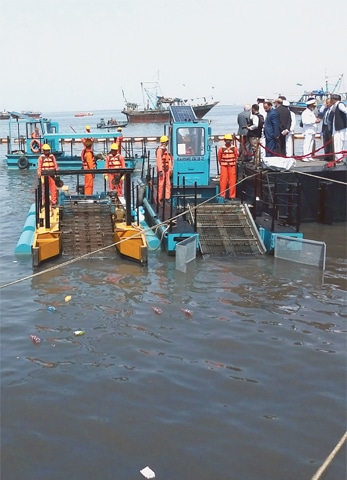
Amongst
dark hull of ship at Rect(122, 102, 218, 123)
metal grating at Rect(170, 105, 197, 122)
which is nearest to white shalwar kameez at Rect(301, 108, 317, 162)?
metal grating at Rect(170, 105, 197, 122)

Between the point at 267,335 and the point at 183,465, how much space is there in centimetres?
312

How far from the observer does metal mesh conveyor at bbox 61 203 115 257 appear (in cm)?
1188

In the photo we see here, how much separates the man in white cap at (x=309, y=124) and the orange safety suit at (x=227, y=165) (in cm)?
244

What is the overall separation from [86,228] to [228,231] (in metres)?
3.26

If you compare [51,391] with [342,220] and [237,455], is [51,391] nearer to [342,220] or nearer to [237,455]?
[237,455]

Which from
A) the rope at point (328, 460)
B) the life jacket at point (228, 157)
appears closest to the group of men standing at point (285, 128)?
the life jacket at point (228, 157)

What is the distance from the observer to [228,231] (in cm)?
1276

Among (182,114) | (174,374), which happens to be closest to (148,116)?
(182,114)

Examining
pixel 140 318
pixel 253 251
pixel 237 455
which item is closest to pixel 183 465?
pixel 237 455

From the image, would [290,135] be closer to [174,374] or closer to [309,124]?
[309,124]

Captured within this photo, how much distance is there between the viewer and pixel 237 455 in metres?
5.09

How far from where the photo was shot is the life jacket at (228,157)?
14.2 m

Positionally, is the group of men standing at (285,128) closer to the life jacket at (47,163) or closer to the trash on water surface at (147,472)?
the life jacket at (47,163)

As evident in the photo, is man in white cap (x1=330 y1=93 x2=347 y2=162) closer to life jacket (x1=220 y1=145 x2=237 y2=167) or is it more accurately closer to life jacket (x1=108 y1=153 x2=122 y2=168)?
life jacket (x1=220 y1=145 x2=237 y2=167)
